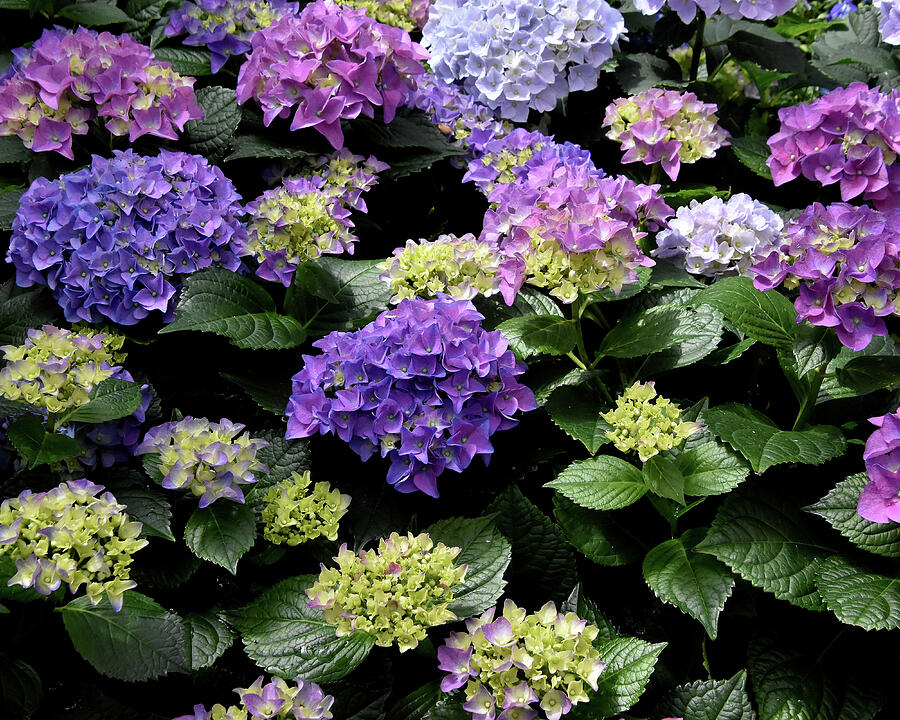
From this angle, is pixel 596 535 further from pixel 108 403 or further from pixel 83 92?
pixel 83 92

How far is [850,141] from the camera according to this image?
228 centimetres

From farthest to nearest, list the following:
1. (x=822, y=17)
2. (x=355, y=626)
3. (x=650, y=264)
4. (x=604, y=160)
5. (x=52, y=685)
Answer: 1. (x=822, y=17)
2. (x=604, y=160)
3. (x=650, y=264)
4. (x=52, y=685)
5. (x=355, y=626)

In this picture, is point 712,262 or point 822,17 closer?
point 712,262

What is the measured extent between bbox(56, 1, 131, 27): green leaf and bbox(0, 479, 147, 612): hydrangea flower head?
1584 millimetres

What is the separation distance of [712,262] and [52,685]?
176cm

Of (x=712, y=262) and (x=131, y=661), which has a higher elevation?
(x=712, y=262)

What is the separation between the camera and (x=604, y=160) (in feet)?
10.3

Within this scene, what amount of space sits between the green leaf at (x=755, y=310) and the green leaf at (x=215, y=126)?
4.50 ft

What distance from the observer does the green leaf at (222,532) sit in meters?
1.77

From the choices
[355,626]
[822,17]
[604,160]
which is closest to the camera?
[355,626]

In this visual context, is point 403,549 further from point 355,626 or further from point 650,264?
point 650,264

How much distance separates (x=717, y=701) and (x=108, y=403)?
1.33 m

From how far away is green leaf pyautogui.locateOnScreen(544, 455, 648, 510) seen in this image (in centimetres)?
187

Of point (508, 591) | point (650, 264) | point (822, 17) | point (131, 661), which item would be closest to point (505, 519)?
point (508, 591)
